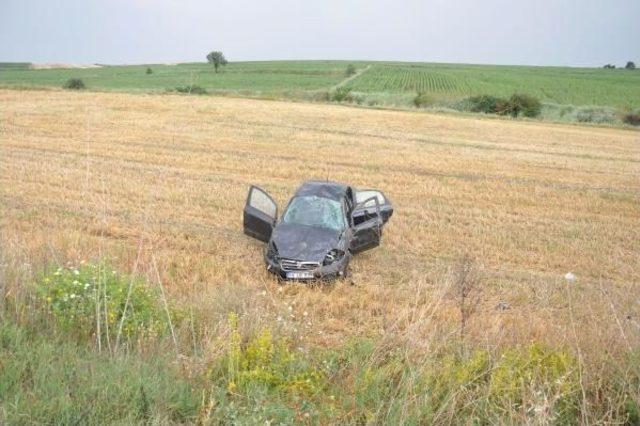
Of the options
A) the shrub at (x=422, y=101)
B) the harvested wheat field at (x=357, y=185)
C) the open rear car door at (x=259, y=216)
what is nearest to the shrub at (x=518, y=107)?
the shrub at (x=422, y=101)

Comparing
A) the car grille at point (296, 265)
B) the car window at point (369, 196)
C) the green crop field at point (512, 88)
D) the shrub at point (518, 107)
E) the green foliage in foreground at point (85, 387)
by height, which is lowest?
the car grille at point (296, 265)

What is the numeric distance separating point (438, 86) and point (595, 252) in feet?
200

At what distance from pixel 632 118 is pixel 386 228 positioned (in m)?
36.1

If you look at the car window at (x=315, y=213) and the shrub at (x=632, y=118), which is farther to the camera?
the shrub at (x=632, y=118)

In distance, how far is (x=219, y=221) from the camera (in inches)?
436

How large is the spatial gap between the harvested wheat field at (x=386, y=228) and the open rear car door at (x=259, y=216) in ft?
1.50

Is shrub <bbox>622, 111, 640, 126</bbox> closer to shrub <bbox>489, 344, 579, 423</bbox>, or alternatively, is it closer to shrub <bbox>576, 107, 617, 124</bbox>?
shrub <bbox>576, 107, 617, 124</bbox>

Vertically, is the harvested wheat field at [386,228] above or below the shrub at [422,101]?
below

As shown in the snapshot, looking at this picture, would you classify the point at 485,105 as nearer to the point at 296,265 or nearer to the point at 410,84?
the point at 410,84

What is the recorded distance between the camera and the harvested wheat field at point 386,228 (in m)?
6.02

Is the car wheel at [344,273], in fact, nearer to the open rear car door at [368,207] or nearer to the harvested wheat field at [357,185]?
the harvested wheat field at [357,185]

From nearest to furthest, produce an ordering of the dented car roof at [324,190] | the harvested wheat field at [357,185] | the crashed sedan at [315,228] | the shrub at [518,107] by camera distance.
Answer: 1. the harvested wheat field at [357,185]
2. the crashed sedan at [315,228]
3. the dented car roof at [324,190]
4. the shrub at [518,107]

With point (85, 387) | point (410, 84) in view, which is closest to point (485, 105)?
point (410, 84)

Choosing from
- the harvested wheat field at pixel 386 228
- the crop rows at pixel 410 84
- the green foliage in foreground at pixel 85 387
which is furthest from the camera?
the crop rows at pixel 410 84
